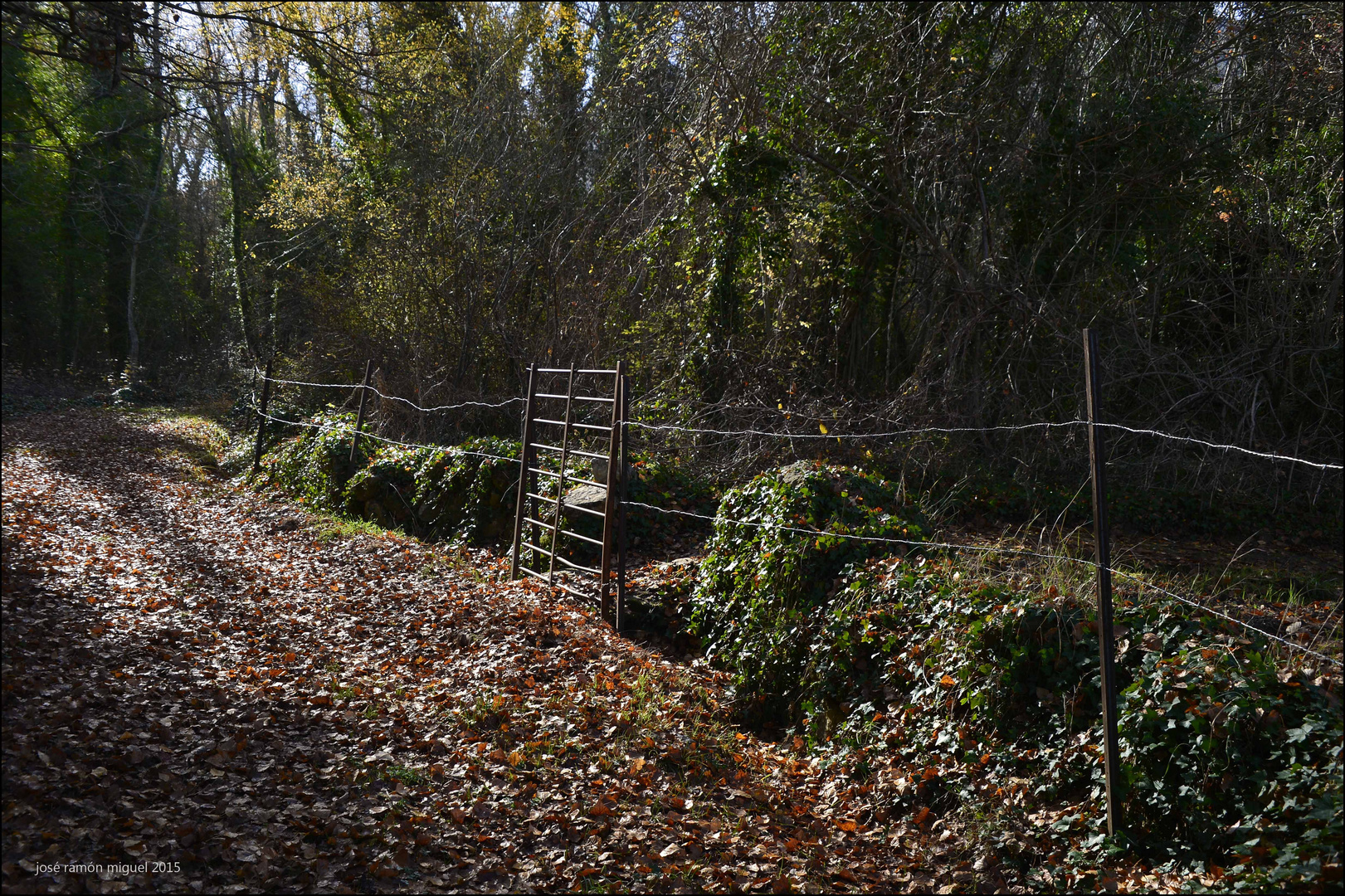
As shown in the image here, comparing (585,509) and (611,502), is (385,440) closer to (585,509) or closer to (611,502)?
(585,509)

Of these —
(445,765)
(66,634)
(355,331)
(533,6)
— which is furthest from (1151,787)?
(533,6)

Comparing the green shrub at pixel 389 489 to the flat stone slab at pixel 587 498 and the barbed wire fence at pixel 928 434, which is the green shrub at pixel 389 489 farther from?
the flat stone slab at pixel 587 498

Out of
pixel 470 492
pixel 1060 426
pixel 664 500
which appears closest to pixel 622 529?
pixel 664 500

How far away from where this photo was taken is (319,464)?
1281cm

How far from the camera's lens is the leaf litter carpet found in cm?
373

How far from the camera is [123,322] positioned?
88.6 feet

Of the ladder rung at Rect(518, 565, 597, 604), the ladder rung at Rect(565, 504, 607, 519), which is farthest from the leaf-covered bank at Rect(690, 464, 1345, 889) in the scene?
the ladder rung at Rect(565, 504, 607, 519)

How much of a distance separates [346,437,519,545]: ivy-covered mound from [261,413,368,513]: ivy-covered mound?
431 mm

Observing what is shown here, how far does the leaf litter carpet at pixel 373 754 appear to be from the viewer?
3.73 metres

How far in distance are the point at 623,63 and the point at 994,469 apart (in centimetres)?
735

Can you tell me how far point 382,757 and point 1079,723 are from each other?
374cm

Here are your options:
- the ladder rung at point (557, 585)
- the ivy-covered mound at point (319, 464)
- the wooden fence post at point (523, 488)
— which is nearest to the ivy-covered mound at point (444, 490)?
the ivy-covered mound at point (319, 464)

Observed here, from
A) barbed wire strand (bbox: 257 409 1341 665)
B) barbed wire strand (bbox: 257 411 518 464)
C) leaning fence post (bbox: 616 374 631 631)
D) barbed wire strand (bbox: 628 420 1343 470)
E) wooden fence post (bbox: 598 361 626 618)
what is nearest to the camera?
barbed wire strand (bbox: 628 420 1343 470)

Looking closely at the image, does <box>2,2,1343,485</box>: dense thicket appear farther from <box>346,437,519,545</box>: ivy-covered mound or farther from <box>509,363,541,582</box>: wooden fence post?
<box>509,363,541,582</box>: wooden fence post
